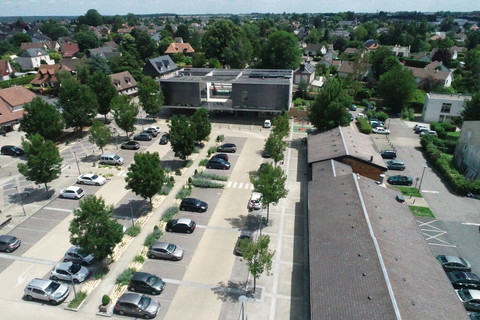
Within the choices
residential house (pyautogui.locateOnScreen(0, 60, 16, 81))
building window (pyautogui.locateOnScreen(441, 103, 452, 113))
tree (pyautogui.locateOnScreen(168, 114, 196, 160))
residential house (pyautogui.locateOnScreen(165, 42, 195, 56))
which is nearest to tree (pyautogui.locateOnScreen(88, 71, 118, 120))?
tree (pyautogui.locateOnScreen(168, 114, 196, 160))

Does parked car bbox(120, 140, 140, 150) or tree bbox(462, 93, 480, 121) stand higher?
tree bbox(462, 93, 480, 121)

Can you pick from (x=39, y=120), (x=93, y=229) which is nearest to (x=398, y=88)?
(x=93, y=229)

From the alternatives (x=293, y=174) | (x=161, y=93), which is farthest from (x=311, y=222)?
(x=161, y=93)

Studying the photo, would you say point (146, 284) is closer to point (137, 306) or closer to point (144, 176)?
point (137, 306)

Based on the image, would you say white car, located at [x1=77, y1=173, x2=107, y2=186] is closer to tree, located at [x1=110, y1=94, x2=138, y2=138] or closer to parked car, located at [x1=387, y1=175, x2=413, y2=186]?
tree, located at [x1=110, y1=94, x2=138, y2=138]

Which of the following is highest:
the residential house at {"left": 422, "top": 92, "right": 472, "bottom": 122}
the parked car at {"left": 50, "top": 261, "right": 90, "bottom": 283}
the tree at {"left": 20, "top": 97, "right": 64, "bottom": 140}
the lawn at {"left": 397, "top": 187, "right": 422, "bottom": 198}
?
the tree at {"left": 20, "top": 97, "right": 64, "bottom": 140}

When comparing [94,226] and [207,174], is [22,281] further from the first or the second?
[207,174]
